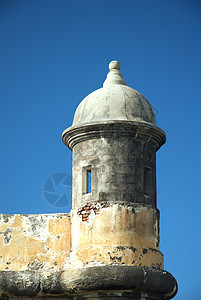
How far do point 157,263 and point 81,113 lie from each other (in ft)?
11.0

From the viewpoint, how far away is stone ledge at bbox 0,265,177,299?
39.2 ft

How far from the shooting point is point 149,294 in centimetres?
1227

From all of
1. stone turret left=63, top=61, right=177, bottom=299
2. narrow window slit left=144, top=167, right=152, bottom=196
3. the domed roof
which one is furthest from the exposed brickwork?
the domed roof

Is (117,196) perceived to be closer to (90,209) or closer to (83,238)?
(90,209)

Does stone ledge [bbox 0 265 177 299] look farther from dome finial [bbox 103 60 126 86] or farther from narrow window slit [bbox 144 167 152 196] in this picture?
dome finial [bbox 103 60 126 86]

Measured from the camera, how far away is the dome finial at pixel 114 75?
45.5 feet

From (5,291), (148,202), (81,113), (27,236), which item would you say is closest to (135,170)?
(148,202)

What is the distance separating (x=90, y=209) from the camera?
1261cm

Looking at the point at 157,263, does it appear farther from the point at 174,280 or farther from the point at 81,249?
the point at 81,249

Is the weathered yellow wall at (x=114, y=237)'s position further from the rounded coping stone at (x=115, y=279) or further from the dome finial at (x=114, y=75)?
the dome finial at (x=114, y=75)

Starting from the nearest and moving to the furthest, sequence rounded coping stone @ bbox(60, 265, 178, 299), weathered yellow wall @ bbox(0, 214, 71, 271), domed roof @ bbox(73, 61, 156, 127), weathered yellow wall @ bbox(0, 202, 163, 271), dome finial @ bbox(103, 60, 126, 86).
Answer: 1. rounded coping stone @ bbox(60, 265, 178, 299)
2. weathered yellow wall @ bbox(0, 202, 163, 271)
3. weathered yellow wall @ bbox(0, 214, 71, 271)
4. domed roof @ bbox(73, 61, 156, 127)
5. dome finial @ bbox(103, 60, 126, 86)

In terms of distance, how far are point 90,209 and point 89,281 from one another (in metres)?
1.41

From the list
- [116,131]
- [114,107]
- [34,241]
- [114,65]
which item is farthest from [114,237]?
[114,65]

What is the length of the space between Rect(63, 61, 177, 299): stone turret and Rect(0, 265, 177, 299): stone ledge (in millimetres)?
19
